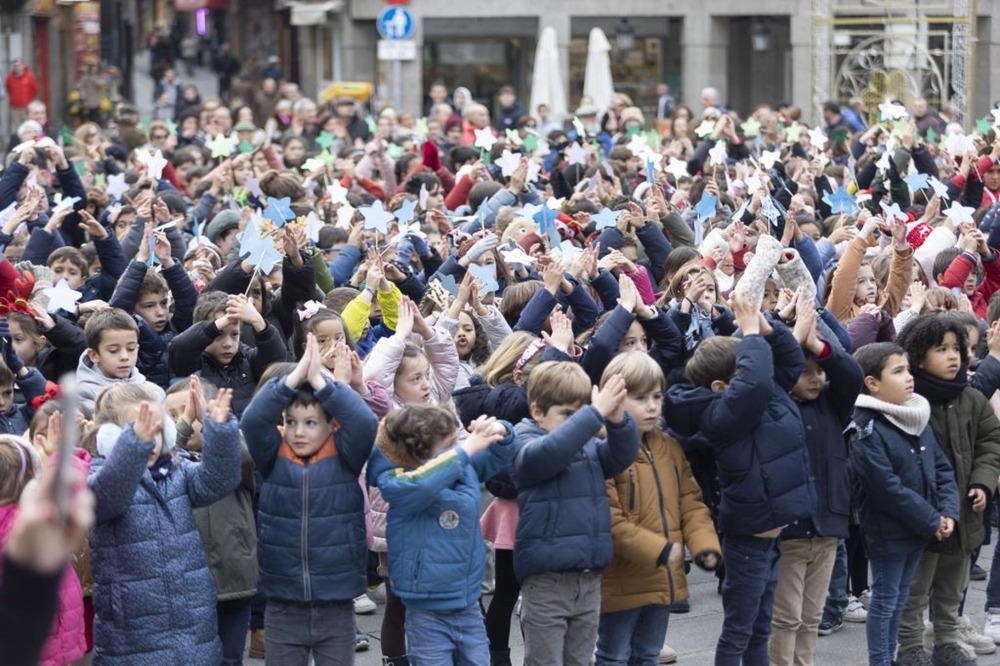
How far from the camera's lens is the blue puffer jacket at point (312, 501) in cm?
593

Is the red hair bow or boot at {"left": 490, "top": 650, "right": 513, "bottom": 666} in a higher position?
the red hair bow

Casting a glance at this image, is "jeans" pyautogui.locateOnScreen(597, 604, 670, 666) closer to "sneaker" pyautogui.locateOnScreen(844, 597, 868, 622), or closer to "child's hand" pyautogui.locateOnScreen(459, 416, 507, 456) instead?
"child's hand" pyautogui.locateOnScreen(459, 416, 507, 456)

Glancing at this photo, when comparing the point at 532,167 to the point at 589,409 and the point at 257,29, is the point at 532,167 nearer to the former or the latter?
the point at 589,409

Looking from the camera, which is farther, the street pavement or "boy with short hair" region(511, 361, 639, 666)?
the street pavement

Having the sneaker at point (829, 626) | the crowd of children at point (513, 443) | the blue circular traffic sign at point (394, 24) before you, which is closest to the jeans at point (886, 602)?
the crowd of children at point (513, 443)

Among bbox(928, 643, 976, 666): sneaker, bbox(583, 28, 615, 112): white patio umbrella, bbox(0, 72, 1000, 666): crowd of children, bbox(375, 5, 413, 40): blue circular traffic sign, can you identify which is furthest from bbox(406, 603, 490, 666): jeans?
bbox(583, 28, 615, 112): white patio umbrella

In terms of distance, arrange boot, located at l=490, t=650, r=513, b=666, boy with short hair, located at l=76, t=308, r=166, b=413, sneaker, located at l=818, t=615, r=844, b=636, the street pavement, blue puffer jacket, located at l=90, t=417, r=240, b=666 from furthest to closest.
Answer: sneaker, located at l=818, t=615, r=844, b=636, the street pavement, boy with short hair, located at l=76, t=308, r=166, b=413, boot, located at l=490, t=650, r=513, b=666, blue puffer jacket, located at l=90, t=417, r=240, b=666

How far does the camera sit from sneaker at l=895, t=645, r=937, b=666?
23.4ft

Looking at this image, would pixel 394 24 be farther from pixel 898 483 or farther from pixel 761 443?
pixel 761 443

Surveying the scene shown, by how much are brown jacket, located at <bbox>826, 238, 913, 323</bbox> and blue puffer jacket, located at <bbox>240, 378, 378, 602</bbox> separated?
308cm

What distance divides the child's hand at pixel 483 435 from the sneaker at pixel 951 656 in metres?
2.30

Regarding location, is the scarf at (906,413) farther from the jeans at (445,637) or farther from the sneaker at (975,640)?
the jeans at (445,637)

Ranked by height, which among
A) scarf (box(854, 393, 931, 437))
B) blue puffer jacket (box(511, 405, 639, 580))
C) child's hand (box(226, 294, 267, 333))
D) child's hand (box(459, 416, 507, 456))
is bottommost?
blue puffer jacket (box(511, 405, 639, 580))

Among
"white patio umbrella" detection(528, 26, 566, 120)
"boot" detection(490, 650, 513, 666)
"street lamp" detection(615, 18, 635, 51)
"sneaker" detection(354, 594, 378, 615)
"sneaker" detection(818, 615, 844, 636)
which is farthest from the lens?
"street lamp" detection(615, 18, 635, 51)
